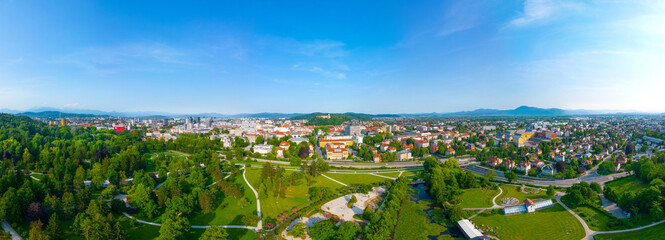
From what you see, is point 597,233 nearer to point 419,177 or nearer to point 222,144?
point 419,177

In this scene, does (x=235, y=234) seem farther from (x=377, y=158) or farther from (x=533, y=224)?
(x=377, y=158)

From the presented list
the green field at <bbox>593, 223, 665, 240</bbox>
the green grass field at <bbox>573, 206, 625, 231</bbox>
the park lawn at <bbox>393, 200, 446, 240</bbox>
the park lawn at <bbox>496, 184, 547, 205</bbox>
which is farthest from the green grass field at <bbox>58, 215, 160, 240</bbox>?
the green grass field at <bbox>573, 206, 625, 231</bbox>

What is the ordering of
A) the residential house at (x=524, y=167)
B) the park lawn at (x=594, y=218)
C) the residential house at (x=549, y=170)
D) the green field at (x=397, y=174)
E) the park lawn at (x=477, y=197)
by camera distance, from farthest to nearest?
the green field at (x=397, y=174)
the residential house at (x=524, y=167)
the residential house at (x=549, y=170)
the park lawn at (x=477, y=197)
the park lawn at (x=594, y=218)

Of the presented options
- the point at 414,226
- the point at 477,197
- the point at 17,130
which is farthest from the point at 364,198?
the point at 17,130

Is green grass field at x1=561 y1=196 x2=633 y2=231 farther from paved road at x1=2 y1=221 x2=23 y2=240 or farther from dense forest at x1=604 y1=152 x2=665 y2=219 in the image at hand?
paved road at x1=2 y1=221 x2=23 y2=240

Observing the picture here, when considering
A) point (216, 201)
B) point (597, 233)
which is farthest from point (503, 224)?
point (216, 201)

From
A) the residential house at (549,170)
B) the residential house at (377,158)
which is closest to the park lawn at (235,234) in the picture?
the residential house at (377,158)

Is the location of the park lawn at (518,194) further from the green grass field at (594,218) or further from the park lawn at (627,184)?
the park lawn at (627,184)

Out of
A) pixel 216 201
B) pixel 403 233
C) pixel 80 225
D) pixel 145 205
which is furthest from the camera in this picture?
pixel 216 201
